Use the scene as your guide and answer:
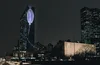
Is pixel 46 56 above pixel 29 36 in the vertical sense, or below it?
below

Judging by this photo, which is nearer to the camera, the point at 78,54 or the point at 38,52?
the point at 78,54

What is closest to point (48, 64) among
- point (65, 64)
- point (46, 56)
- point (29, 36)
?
point (65, 64)

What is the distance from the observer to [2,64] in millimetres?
28609

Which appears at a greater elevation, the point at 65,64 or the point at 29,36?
the point at 29,36

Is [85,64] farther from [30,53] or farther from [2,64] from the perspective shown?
[2,64]

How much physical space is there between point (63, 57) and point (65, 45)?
2.93 metres

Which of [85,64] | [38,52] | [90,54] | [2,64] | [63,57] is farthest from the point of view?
[38,52]

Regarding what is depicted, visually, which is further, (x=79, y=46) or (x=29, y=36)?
(x=29, y=36)

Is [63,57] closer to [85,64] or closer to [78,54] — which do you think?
[78,54]

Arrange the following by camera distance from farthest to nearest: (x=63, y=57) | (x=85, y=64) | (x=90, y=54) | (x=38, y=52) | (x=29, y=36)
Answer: (x=29, y=36) < (x=38, y=52) < (x=90, y=54) < (x=63, y=57) < (x=85, y=64)

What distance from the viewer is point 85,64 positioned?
5044 cm

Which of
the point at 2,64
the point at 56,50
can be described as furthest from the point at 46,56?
the point at 2,64

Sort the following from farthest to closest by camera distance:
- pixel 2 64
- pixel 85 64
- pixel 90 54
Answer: pixel 90 54, pixel 85 64, pixel 2 64

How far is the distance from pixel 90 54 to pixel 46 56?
9.40m
